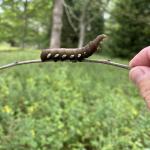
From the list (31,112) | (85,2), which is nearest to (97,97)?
(31,112)

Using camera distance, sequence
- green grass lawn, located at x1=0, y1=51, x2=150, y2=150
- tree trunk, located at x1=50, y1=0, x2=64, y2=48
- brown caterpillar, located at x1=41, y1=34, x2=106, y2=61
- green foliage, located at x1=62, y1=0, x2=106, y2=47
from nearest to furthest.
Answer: brown caterpillar, located at x1=41, y1=34, x2=106, y2=61
green grass lawn, located at x1=0, y1=51, x2=150, y2=150
tree trunk, located at x1=50, y1=0, x2=64, y2=48
green foliage, located at x1=62, y1=0, x2=106, y2=47

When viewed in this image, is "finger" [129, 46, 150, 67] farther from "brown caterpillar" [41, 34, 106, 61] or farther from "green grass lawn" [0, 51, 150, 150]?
"green grass lawn" [0, 51, 150, 150]

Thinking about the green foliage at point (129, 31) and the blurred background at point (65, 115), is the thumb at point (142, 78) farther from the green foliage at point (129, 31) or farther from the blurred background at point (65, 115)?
the green foliage at point (129, 31)

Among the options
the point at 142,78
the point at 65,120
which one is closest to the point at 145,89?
the point at 142,78

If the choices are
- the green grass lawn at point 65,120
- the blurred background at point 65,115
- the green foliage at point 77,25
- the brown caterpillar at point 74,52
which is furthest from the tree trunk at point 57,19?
the green foliage at point 77,25

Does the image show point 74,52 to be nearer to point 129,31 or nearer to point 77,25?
point 129,31

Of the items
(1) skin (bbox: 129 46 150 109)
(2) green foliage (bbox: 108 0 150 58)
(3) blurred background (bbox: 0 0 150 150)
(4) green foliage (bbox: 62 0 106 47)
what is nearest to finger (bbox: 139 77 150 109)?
(1) skin (bbox: 129 46 150 109)
